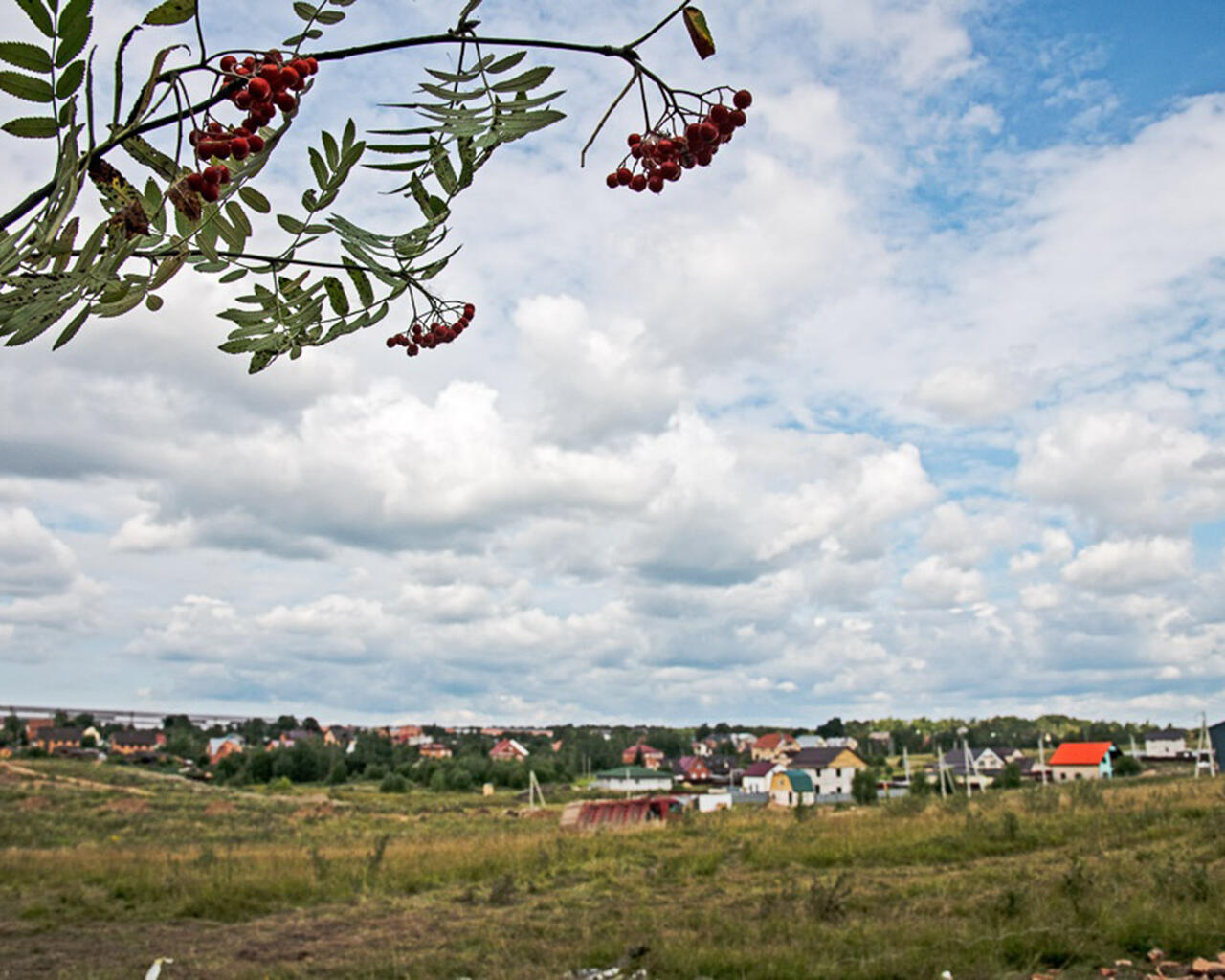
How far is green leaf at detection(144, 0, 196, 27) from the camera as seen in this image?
3.87ft

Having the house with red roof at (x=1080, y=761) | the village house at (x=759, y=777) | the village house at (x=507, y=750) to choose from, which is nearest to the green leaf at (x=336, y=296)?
the house with red roof at (x=1080, y=761)

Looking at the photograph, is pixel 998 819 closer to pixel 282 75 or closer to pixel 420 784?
pixel 282 75

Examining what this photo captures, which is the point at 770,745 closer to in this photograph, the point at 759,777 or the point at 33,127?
the point at 759,777

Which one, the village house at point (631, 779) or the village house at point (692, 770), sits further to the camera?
the village house at point (692, 770)

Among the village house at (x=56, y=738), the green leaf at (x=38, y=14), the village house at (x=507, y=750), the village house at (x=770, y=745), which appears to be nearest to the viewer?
the green leaf at (x=38, y=14)

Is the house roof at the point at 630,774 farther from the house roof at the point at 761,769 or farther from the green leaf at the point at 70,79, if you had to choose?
the green leaf at the point at 70,79

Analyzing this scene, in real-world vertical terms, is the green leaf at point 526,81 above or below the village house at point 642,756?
above

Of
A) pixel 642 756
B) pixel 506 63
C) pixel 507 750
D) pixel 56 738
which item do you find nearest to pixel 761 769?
pixel 642 756

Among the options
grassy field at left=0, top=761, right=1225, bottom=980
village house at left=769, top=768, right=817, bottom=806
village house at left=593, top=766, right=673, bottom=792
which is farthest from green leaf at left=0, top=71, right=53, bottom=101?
A: village house at left=593, top=766, right=673, bottom=792

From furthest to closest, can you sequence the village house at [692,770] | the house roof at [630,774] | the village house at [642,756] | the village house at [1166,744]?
the village house at [642,756], the village house at [1166,744], the village house at [692,770], the house roof at [630,774]

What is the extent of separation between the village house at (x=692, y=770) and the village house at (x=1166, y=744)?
31.3 metres

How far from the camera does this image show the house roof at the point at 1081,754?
45938mm

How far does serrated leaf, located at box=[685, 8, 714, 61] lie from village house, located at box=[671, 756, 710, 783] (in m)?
64.9

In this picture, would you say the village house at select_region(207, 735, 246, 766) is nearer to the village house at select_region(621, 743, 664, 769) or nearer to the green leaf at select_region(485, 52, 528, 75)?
the village house at select_region(621, 743, 664, 769)
